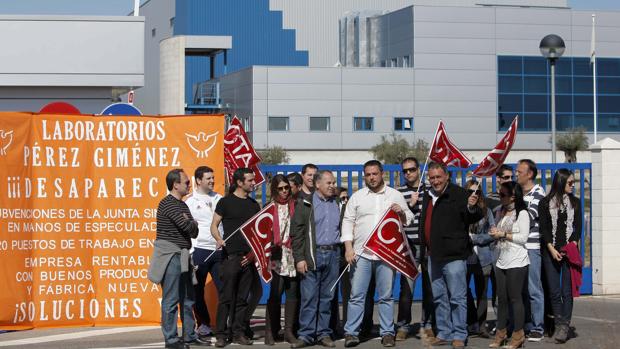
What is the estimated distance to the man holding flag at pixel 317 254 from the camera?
12.1 metres

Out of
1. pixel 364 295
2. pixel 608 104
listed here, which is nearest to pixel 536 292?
pixel 364 295

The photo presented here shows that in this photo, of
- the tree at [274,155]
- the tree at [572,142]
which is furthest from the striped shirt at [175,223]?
the tree at [572,142]

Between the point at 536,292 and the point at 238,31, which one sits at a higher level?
the point at 238,31

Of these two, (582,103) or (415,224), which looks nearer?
(415,224)

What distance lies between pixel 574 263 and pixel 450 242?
62.2 inches

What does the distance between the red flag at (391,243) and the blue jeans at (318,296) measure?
513 millimetres

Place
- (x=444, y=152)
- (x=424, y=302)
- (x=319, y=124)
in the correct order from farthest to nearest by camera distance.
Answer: (x=319, y=124) → (x=444, y=152) → (x=424, y=302)

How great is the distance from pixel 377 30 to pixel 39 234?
76219mm

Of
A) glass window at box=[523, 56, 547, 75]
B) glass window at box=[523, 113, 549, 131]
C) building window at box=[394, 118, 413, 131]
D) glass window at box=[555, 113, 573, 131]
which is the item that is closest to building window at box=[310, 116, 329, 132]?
building window at box=[394, 118, 413, 131]

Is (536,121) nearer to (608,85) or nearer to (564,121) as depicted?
(564,121)

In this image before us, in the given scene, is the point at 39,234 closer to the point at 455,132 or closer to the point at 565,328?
the point at 565,328

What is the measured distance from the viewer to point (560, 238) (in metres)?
12.3

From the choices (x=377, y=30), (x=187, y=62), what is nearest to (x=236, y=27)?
(x=187, y=62)

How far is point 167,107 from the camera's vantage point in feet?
239
